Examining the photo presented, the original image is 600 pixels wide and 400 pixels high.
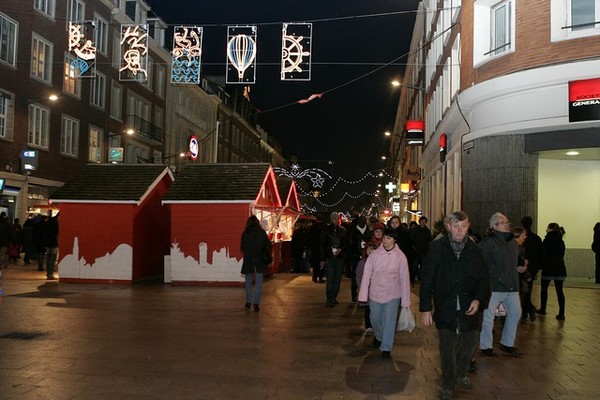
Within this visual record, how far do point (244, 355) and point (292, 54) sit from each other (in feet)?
27.4

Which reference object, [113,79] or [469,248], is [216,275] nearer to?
[469,248]

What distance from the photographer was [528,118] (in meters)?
14.9

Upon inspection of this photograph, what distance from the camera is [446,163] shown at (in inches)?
870

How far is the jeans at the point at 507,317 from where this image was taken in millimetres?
7949

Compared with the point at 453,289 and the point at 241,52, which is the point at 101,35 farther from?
the point at 453,289

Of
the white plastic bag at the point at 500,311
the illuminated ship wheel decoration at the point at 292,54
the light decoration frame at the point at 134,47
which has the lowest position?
the white plastic bag at the point at 500,311

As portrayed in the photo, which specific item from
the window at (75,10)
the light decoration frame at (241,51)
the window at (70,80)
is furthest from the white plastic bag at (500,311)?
the window at (75,10)

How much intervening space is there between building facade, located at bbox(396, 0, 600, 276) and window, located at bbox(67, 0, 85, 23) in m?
19.5

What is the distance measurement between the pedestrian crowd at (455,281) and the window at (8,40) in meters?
19.2

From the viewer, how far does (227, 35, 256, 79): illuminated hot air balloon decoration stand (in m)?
14.4

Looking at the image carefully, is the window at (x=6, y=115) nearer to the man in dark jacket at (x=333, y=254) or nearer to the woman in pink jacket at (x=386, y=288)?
the man in dark jacket at (x=333, y=254)

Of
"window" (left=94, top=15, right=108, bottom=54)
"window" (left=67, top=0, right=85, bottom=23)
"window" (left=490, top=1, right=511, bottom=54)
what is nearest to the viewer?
"window" (left=490, top=1, right=511, bottom=54)

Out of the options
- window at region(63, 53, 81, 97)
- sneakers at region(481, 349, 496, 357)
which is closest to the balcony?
window at region(63, 53, 81, 97)

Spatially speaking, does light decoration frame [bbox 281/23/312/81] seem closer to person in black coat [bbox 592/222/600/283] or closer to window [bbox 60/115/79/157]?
person in black coat [bbox 592/222/600/283]
